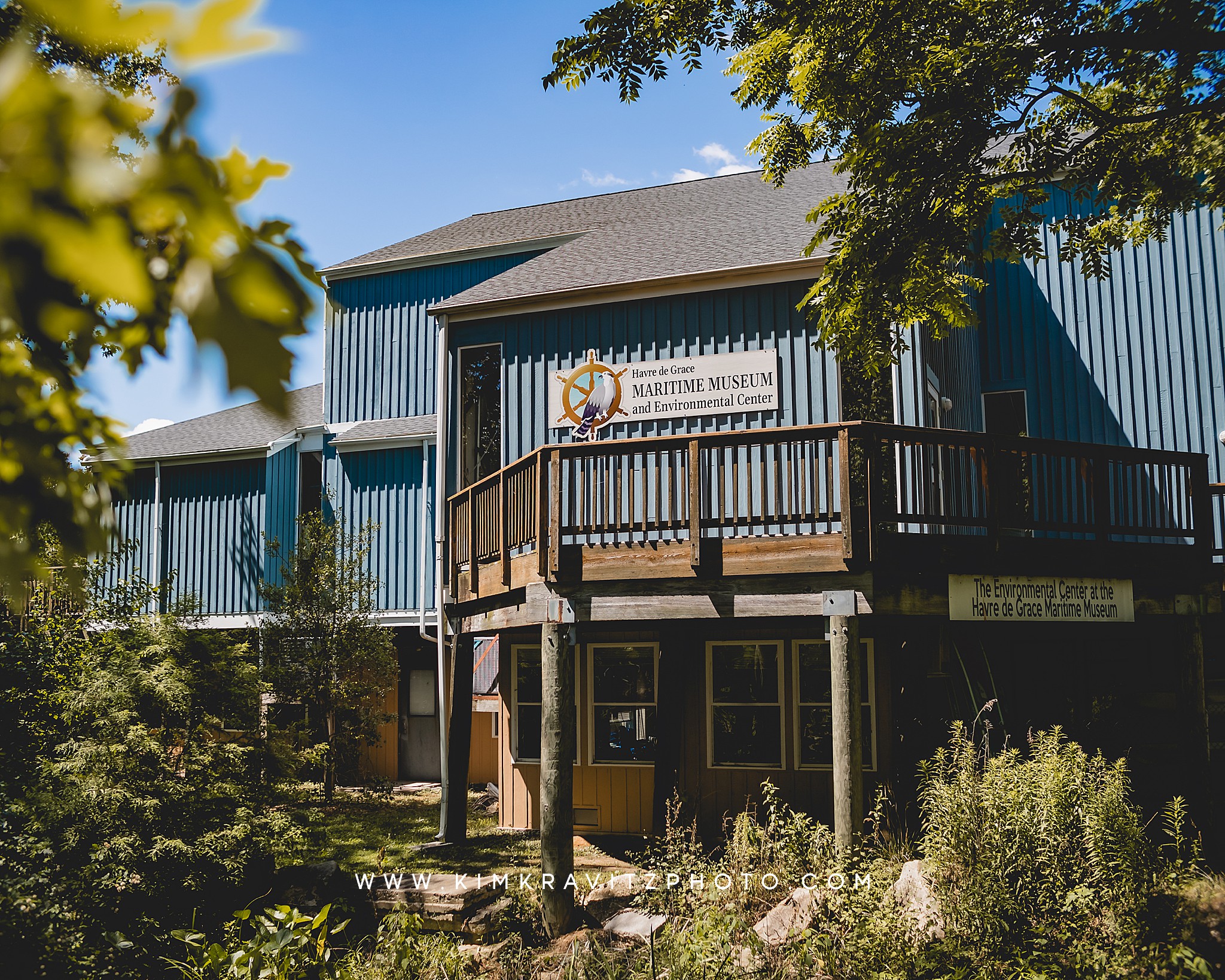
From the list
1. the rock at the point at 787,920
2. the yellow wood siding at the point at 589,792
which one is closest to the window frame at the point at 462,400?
the yellow wood siding at the point at 589,792

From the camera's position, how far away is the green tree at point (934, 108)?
753 cm

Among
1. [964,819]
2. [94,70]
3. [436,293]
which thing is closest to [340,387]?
[436,293]

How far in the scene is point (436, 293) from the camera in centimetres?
1744

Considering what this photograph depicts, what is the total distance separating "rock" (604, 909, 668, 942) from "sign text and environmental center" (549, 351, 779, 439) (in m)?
5.60

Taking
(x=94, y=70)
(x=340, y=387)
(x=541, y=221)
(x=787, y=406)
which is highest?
(x=541, y=221)

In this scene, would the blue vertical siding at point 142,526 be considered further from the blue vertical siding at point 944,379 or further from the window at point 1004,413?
the window at point 1004,413

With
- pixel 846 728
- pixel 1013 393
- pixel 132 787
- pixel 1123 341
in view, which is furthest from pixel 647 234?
pixel 132 787

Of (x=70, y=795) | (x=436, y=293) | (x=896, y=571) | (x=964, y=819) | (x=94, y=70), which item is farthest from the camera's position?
(x=436, y=293)

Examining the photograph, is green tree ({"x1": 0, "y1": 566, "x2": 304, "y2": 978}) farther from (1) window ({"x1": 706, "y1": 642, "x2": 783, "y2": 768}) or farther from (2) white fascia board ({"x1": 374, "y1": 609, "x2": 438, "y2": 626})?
(2) white fascia board ({"x1": 374, "y1": 609, "x2": 438, "y2": 626})

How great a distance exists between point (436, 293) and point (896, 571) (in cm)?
1160

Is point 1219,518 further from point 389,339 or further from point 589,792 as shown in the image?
point 389,339

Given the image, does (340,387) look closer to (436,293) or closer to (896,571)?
(436,293)

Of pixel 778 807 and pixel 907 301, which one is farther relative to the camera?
pixel 778 807

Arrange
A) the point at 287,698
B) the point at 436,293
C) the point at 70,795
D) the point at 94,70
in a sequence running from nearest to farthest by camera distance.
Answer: the point at 70,795 → the point at 94,70 → the point at 287,698 → the point at 436,293
